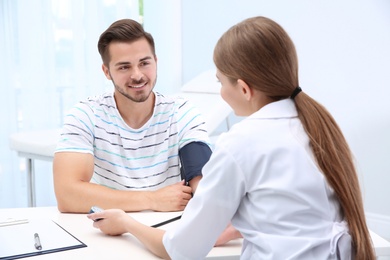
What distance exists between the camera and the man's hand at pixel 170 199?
1553 mm

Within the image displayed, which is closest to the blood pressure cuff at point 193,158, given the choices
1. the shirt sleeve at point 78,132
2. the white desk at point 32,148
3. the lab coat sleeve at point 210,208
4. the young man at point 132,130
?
the young man at point 132,130

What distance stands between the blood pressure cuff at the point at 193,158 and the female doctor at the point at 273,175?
544 millimetres

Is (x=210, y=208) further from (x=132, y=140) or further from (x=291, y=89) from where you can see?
(x=132, y=140)

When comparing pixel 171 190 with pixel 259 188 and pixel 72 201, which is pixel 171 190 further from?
pixel 259 188

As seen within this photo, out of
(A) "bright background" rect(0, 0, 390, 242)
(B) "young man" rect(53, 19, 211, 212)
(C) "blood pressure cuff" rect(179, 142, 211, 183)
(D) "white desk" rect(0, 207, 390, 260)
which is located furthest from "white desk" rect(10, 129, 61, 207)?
(D) "white desk" rect(0, 207, 390, 260)

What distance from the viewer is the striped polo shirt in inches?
→ 70.0

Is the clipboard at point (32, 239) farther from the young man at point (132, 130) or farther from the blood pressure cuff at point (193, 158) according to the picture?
the blood pressure cuff at point (193, 158)

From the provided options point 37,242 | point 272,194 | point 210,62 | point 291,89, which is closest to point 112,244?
point 37,242

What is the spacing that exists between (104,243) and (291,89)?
554 mm

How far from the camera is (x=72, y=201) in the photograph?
158 centimetres

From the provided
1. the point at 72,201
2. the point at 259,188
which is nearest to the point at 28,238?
the point at 72,201

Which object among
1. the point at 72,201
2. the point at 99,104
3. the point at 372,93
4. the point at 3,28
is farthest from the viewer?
the point at 3,28

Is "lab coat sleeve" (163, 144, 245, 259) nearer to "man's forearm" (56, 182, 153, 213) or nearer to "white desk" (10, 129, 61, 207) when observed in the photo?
"man's forearm" (56, 182, 153, 213)

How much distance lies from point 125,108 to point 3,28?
1.80 metres
